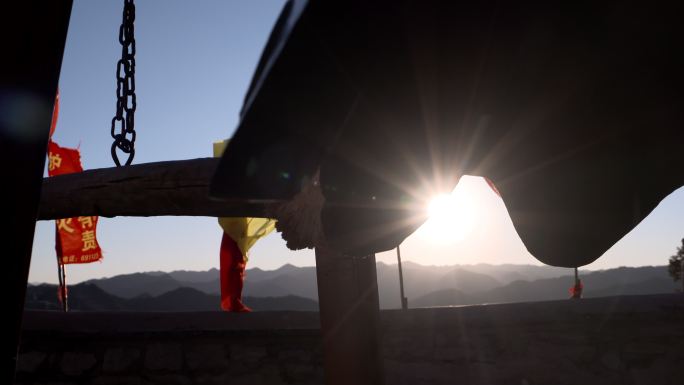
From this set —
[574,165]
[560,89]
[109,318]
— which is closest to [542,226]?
[574,165]

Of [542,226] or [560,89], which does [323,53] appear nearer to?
[560,89]

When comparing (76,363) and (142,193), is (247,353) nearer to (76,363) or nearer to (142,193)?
(76,363)

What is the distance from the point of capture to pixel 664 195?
68cm

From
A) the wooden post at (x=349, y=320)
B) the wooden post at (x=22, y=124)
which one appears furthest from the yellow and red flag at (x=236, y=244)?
the wooden post at (x=22, y=124)

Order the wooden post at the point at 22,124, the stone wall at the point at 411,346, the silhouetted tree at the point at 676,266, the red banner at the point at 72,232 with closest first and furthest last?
the wooden post at the point at 22,124 → the stone wall at the point at 411,346 → the red banner at the point at 72,232 → the silhouetted tree at the point at 676,266

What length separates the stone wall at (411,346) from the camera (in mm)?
2877

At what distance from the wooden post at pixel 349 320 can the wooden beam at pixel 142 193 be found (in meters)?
0.28

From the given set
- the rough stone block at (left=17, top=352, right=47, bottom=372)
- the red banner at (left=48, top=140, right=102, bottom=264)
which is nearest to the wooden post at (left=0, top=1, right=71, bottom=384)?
the rough stone block at (left=17, top=352, right=47, bottom=372)

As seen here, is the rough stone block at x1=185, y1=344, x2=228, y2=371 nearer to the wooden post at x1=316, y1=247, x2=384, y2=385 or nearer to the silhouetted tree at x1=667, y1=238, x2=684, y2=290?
the wooden post at x1=316, y1=247, x2=384, y2=385

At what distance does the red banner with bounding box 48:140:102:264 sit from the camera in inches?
256

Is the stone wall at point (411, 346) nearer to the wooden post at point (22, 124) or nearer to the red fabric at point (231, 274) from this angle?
the red fabric at point (231, 274)

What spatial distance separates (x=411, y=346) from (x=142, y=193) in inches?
75.9

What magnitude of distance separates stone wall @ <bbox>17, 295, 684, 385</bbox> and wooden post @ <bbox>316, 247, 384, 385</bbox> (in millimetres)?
1739

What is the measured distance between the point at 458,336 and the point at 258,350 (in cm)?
121
